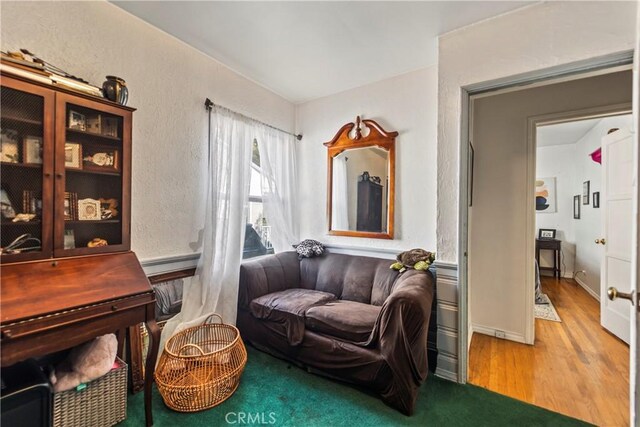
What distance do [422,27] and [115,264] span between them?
2.57 m

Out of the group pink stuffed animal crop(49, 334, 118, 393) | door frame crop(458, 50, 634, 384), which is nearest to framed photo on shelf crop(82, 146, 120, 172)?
pink stuffed animal crop(49, 334, 118, 393)

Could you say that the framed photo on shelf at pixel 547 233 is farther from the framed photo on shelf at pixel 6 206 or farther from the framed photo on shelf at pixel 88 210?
the framed photo on shelf at pixel 6 206

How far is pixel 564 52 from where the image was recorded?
67.1 inches

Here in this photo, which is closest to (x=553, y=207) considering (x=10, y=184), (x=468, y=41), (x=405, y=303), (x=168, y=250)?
(x=468, y=41)

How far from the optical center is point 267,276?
2645mm

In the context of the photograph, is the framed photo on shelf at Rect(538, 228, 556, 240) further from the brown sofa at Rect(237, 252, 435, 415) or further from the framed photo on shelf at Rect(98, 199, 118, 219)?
the framed photo on shelf at Rect(98, 199, 118, 219)

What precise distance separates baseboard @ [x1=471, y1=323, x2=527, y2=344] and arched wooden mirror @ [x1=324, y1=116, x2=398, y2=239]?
1.35m

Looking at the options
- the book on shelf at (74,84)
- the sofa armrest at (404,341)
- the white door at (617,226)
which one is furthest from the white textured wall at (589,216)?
the book on shelf at (74,84)

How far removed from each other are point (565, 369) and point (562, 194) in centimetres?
425

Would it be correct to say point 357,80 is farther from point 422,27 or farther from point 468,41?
point 468,41

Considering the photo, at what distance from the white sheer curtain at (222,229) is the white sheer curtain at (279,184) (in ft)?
1.03

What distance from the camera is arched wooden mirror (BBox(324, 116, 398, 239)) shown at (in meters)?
2.83

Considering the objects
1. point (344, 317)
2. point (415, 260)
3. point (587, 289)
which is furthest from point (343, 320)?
point (587, 289)

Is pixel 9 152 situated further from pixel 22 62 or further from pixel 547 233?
pixel 547 233
